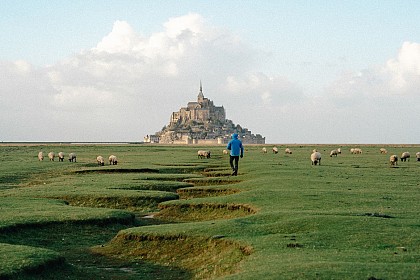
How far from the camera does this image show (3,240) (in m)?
17.3

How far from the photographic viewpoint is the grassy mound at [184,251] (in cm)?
1408

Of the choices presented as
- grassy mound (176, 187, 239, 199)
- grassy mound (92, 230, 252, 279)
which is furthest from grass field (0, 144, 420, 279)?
grassy mound (176, 187, 239, 199)

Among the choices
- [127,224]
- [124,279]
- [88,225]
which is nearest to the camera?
[124,279]

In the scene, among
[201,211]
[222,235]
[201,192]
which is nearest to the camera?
[222,235]

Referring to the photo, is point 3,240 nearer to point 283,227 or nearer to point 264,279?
point 283,227

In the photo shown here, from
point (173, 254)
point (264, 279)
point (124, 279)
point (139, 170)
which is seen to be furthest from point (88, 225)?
point (139, 170)

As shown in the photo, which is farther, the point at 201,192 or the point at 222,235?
the point at 201,192

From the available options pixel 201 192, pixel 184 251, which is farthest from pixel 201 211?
pixel 184 251

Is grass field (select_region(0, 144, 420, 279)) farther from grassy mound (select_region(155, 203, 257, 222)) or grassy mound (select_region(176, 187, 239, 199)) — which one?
grassy mound (select_region(176, 187, 239, 199))

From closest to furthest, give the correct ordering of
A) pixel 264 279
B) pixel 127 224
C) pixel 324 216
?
pixel 264 279
pixel 324 216
pixel 127 224

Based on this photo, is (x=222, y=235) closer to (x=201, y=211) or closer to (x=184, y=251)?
(x=184, y=251)

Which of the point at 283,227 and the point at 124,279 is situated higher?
the point at 283,227

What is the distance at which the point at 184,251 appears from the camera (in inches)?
635

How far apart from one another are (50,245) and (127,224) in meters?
4.41
